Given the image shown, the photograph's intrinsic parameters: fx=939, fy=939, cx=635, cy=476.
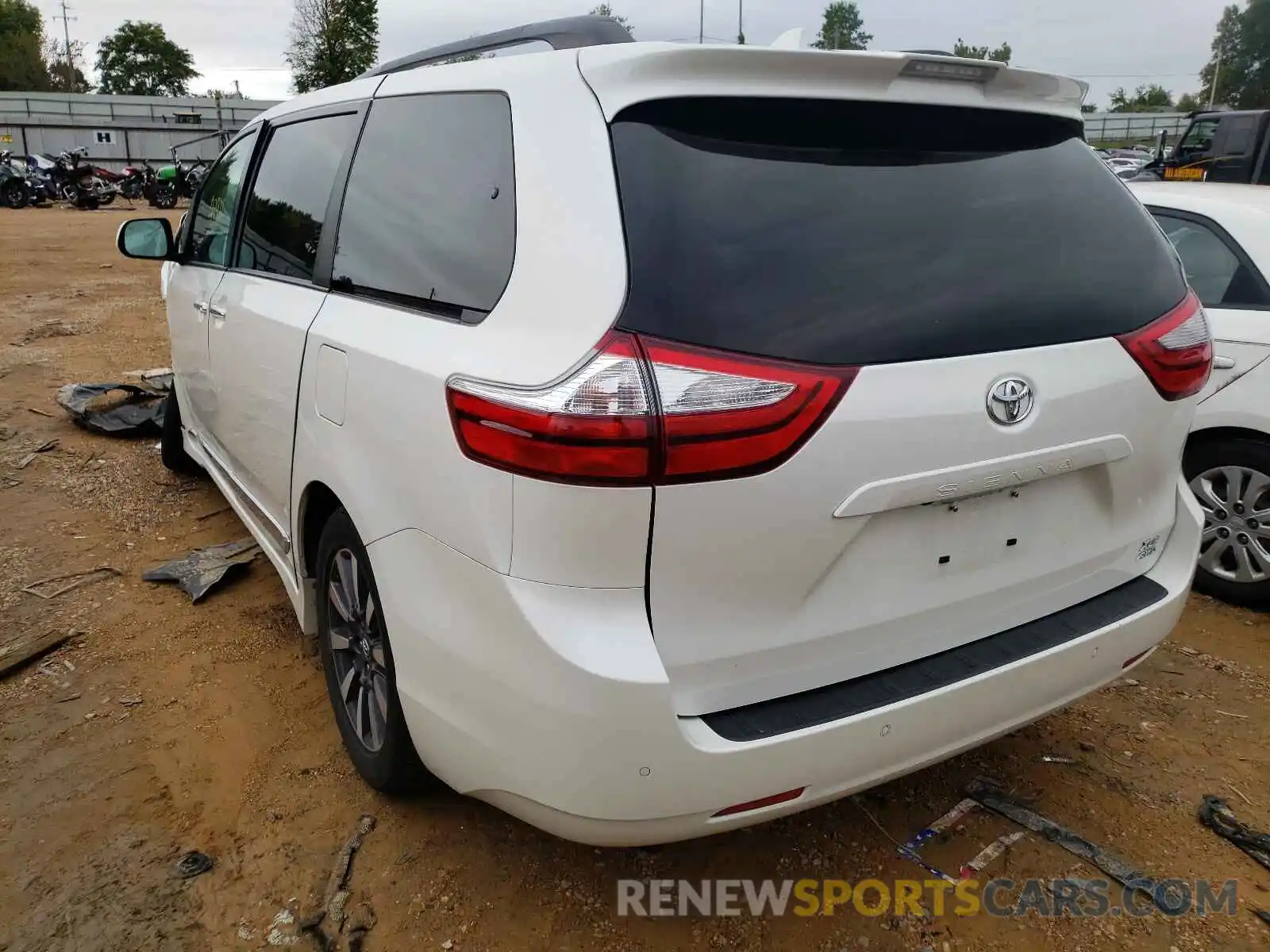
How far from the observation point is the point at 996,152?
2131 millimetres

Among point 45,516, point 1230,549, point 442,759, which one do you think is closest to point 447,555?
point 442,759

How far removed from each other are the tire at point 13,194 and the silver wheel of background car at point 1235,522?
2787cm

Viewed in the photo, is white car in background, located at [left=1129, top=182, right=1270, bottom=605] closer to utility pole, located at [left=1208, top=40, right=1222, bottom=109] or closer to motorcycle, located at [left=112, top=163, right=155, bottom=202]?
motorcycle, located at [left=112, top=163, right=155, bottom=202]

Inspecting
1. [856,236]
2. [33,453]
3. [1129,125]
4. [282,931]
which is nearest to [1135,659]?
[856,236]

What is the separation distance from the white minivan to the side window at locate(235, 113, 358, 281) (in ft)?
1.81

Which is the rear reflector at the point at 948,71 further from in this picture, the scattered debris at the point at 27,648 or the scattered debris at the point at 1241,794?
the scattered debris at the point at 27,648

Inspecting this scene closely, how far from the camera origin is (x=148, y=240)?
4211 mm

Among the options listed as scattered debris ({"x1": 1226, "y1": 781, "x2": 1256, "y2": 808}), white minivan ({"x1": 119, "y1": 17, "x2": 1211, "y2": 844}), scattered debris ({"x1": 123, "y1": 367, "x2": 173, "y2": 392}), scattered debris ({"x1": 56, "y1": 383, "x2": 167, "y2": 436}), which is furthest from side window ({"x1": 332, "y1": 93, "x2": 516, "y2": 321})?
scattered debris ({"x1": 123, "y1": 367, "x2": 173, "y2": 392})

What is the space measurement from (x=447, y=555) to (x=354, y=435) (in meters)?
0.53

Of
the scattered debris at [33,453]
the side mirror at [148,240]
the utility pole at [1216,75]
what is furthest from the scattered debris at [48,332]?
the utility pole at [1216,75]

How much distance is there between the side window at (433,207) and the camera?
1.99 metres

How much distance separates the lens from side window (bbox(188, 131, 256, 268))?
369 centimetres

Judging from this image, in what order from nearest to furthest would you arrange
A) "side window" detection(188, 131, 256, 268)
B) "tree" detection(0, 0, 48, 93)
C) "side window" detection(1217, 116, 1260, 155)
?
"side window" detection(188, 131, 256, 268) < "side window" detection(1217, 116, 1260, 155) < "tree" detection(0, 0, 48, 93)

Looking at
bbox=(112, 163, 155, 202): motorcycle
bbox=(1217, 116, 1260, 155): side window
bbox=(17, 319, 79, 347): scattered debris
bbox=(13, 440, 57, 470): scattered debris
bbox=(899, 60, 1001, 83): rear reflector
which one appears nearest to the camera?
bbox=(899, 60, 1001, 83): rear reflector
